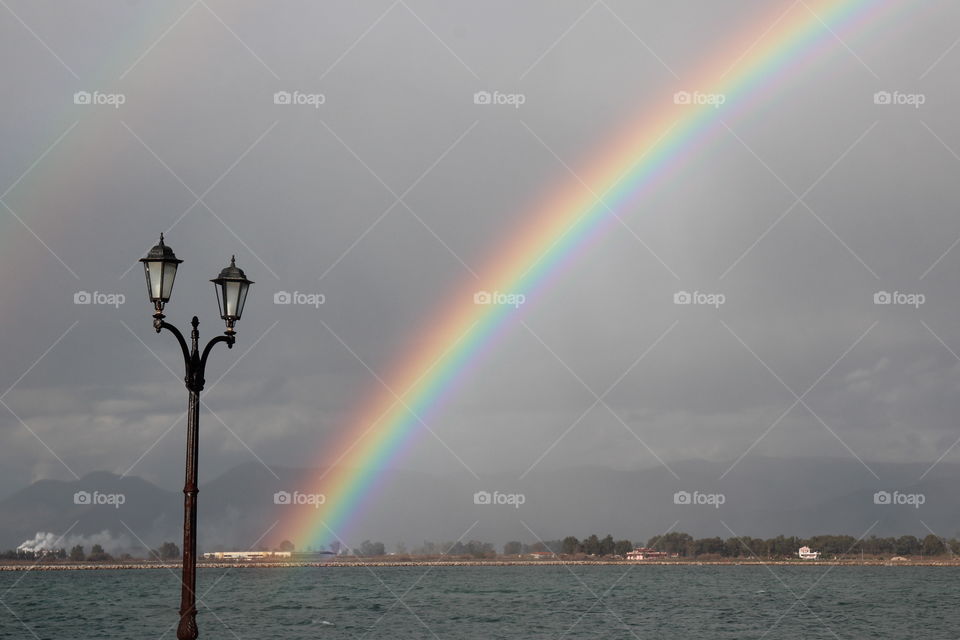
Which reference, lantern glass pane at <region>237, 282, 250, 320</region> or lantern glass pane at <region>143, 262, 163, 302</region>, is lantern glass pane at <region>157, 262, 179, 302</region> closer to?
lantern glass pane at <region>143, 262, 163, 302</region>

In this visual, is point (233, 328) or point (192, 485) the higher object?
point (233, 328)

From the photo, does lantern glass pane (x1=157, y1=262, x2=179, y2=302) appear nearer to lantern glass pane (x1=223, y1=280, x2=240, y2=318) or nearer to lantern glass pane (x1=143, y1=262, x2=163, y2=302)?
lantern glass pane (x1=143, y1=262, x2=163, y2=302)

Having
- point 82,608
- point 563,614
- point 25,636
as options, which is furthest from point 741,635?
point 82,608

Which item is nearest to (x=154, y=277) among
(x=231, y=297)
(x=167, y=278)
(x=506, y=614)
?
(x=167, y=278)

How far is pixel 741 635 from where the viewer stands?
65375 millimetres

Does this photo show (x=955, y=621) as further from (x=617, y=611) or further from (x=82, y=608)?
(x=82, y=608)

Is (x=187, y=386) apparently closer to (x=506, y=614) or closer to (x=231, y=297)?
(x=231, y=297)

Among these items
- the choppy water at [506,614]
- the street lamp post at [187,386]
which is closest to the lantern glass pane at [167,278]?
the street lamp post at [187,386]

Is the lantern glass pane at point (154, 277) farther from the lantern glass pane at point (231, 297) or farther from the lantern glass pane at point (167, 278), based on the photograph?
the lantern glass pane at point (231, 297)

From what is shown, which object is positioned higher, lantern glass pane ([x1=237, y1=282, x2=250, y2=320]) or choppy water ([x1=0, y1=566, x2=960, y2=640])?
lantern glass pane ([x1=237, y1=282, x2=250, y2=320])

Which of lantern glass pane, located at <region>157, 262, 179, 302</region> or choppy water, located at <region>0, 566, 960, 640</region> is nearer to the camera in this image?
lantern glass pane, located at <region>157, 262, 179, 302</region>

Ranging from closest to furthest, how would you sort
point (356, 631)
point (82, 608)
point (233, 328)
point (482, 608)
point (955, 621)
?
point (233, 328)
point (356, 631)
point (955, 621)
point (482, 608)
point (82, 608)

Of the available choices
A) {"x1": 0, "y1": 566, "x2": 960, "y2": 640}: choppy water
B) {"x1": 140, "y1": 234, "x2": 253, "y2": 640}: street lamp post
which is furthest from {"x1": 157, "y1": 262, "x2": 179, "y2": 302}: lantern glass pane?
{"x1": 0, "y1": 566, "x2": 960, "y2": 640}: choppy water

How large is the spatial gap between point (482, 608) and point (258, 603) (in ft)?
85.3
